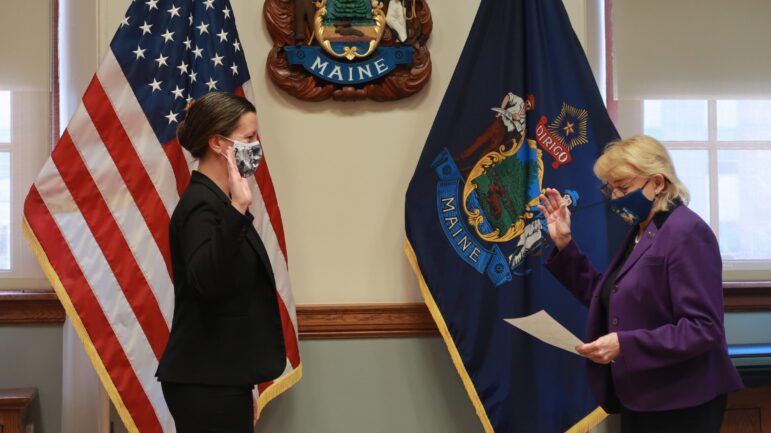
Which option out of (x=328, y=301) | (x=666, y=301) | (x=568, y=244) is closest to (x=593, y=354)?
(x=666, y=301)

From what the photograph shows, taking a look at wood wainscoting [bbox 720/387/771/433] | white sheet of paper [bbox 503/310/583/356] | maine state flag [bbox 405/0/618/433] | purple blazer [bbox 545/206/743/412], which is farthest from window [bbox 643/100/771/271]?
white sheet of paper [bbox 503/310/583/356]

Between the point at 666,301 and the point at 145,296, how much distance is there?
169cm

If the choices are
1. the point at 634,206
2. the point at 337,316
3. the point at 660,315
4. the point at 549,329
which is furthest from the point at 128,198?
the point at 660,315

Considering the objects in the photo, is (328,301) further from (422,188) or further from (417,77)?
(417,77)

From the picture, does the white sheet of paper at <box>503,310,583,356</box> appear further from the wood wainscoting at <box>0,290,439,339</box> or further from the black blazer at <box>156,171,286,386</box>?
the wood wainscoting at <box>0,290,439,339</box>

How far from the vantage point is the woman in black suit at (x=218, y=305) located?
1.76 m

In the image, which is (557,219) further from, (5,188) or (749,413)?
(5,188)

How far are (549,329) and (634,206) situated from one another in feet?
1.36

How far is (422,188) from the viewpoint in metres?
3.06

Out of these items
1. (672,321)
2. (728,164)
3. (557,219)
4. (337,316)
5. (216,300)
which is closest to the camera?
(216,300)

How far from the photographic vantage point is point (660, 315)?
83.3 inches

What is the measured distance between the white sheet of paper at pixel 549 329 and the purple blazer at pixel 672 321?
0.41ft

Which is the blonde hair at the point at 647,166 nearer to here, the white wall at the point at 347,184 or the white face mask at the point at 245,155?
the white face mask at the point at 245,155

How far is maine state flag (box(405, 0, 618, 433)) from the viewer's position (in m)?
3.04
